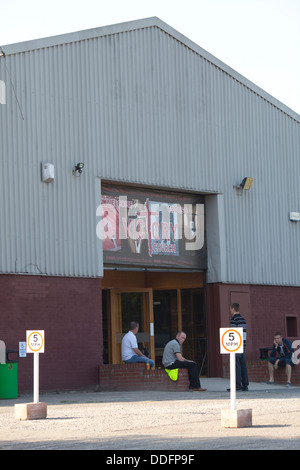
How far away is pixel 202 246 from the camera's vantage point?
23781 mm

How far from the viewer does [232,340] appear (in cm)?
1109

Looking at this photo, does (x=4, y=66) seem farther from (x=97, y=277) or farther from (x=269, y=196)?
(x=269, y=196)

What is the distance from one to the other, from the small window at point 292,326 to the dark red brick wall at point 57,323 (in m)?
7.55

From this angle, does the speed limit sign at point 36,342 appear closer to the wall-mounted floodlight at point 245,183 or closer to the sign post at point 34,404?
the sign post at point 34,404

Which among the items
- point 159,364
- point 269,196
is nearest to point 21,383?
point 159,364

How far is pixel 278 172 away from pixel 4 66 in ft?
32.4

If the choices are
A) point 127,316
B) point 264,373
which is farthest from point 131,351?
point 127,316

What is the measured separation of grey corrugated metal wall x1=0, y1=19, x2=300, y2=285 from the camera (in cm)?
1956

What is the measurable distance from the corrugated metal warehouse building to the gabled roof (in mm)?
40

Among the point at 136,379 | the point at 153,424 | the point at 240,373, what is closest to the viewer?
the point at 153,424

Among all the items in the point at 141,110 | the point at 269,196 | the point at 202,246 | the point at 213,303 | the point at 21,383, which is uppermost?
the point at 141,110

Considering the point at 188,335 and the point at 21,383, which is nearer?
the point at 21,383

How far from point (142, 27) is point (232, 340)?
13387 mm

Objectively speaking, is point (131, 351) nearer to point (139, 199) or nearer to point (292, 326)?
point (139, 199)
